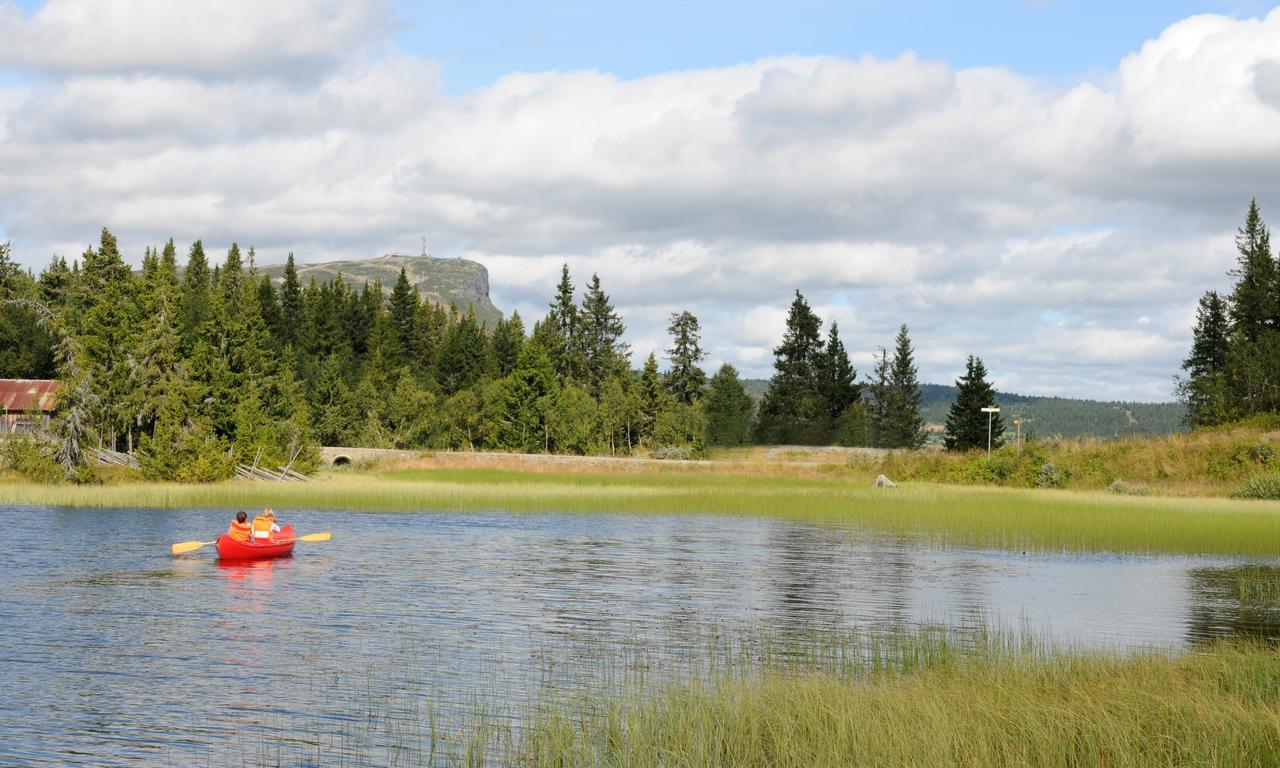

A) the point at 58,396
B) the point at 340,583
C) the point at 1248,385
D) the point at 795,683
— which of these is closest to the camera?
the point at 795,683

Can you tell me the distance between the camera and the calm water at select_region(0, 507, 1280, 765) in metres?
18.7

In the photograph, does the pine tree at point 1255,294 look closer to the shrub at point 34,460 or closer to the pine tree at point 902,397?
the pine tree at point 902,397

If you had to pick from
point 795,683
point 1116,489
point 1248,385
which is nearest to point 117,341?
point 1116,489

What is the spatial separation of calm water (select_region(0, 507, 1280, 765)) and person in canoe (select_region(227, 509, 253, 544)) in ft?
4.01

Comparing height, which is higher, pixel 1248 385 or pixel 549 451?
pixel 1248 385

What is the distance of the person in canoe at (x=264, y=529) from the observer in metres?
39.9

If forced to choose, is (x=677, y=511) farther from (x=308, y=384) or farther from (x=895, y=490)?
(x=308, y=384)

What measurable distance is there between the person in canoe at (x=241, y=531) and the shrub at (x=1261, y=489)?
177 feet

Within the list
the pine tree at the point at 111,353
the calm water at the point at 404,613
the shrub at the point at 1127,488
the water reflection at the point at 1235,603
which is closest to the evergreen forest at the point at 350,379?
the pine tree at the point at 111,353

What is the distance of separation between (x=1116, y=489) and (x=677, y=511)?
2956 centimetres

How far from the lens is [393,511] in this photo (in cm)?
6128

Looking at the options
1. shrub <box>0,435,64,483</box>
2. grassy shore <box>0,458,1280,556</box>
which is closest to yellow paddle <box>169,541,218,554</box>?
grassy shore <box>0,458,1280,556</box>

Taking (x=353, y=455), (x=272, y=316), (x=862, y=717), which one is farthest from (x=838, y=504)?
(x=272, y=316)

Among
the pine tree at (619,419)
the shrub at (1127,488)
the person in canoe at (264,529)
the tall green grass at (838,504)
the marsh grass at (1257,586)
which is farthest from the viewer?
the pine tree at (619,419)
